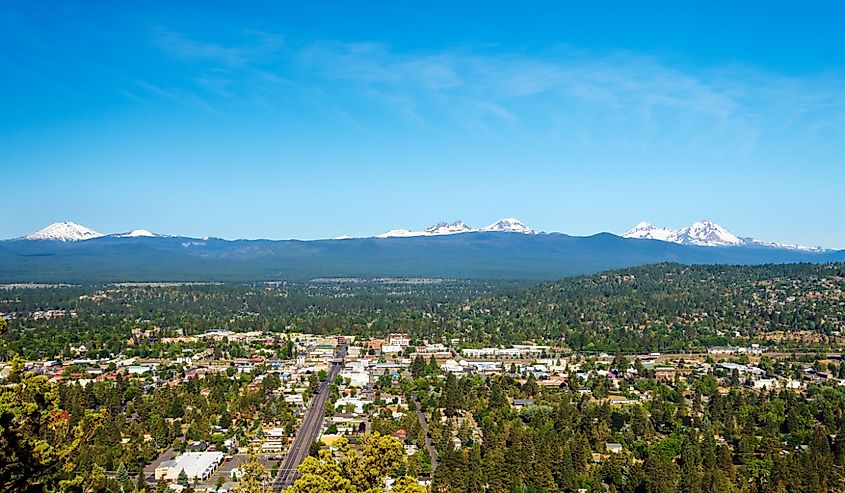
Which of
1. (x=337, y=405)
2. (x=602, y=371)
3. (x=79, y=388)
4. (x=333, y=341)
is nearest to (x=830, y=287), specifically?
(x=602, y=371)

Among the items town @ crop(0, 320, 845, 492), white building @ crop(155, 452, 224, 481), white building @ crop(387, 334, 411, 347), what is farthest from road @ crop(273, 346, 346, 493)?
white building @ crop(387, 334, 411, 347)

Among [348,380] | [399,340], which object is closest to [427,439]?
[348,380]

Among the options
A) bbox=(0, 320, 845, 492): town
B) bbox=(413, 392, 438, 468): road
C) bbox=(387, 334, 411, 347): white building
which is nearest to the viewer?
bbox=(413, 392, 438, 468): road

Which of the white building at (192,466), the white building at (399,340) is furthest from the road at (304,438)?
the white building at (399,340)

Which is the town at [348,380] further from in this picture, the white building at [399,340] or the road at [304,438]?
the white building at [399,340]

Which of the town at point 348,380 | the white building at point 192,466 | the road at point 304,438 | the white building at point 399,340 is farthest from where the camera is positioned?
the white building at point 399,340

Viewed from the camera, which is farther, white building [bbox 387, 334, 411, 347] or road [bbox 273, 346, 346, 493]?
white building [bbox 387, 334, 411, 347]

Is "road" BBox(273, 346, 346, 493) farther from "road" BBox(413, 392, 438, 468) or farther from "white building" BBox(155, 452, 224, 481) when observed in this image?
"road" BBox(413, 392, 438, 468)

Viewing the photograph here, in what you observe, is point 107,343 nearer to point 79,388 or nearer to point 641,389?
point 79,388

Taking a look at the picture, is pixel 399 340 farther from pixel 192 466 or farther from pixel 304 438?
pixel 192 466
